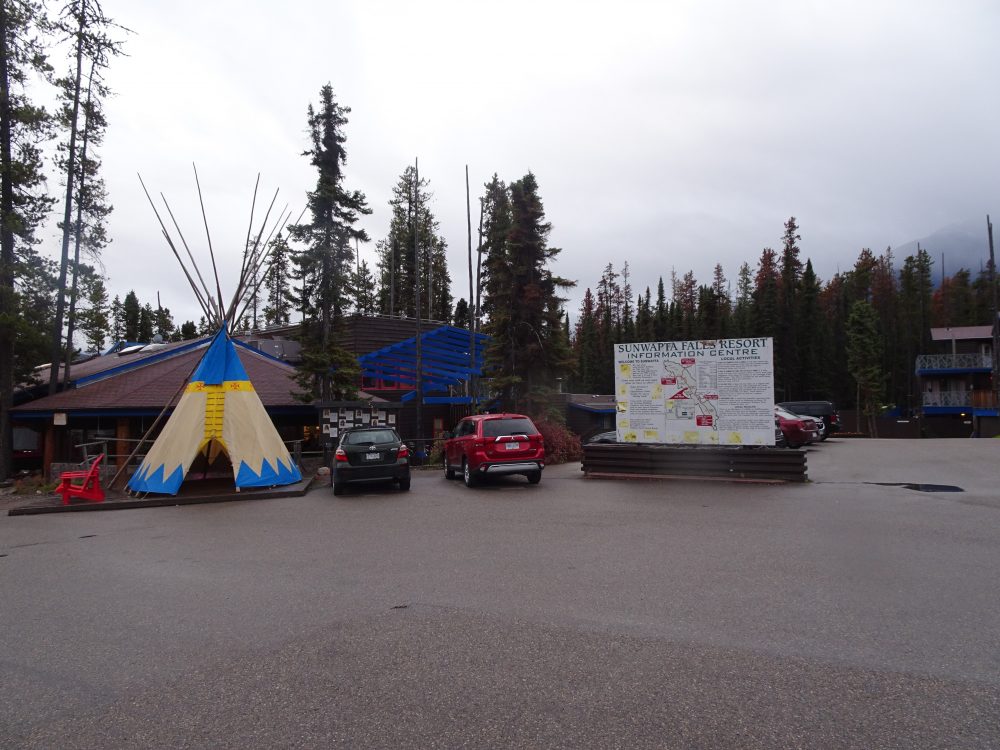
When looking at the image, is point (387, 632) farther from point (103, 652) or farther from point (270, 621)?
point (103, 652)

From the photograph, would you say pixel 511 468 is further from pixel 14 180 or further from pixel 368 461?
pixel 14 180

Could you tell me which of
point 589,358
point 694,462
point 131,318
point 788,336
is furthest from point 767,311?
point 131,318

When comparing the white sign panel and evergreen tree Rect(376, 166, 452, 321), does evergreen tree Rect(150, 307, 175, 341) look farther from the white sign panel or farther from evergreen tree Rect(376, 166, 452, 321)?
the white sign panel

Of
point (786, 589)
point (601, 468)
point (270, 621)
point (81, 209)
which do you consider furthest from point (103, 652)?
point (81, 209)

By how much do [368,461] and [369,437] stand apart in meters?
0.73

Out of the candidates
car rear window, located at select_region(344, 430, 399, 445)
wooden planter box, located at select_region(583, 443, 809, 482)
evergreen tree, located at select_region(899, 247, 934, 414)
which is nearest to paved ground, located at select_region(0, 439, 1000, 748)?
wooden planter box, located at select_region(583, 443, 809, 482)

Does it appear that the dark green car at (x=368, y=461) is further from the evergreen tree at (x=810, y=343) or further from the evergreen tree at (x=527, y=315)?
the evergreen tree at (x=810, y=343)

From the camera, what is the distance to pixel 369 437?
15516 mm

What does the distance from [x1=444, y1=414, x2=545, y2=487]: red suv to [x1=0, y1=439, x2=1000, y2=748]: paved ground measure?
16.2 feet

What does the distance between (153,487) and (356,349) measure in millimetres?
15184

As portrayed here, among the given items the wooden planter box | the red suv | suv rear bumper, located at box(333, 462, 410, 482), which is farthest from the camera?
the red suv

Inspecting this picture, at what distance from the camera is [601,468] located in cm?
1691

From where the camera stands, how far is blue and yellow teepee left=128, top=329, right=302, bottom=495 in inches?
598

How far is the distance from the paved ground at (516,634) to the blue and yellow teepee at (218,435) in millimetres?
4629
